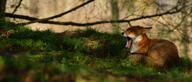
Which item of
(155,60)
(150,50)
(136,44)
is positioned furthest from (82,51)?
(155,60)

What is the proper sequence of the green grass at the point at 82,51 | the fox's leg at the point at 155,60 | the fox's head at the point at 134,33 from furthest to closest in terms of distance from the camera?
the fox's head at the point at 134,33, the fox's leg at the point at 155,60, the green grass at the point at 82,51

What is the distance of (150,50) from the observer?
8.34 meters

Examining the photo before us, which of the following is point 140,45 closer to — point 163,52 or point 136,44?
point 136,44

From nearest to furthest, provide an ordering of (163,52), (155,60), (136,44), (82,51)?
1. (155,60)
2. (163,52)
3. (136,44)
4. (82,51)

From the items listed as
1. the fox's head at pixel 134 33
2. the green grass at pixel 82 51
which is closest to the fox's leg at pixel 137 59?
the green grass at pixel 82 51

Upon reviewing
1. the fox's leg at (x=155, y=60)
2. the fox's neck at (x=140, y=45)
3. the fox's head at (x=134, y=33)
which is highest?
the fox's head at (x=134, y=33)

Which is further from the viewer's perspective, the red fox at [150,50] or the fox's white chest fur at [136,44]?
the fox's white chest fur at [136,44]

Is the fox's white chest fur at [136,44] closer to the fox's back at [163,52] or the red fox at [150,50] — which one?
the red fox at [150,50]

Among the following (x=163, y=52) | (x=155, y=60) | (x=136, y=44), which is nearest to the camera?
(x=155, y=60)

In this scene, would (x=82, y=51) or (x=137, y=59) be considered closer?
(x=137, y=59)

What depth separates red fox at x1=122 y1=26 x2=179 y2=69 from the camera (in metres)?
8.18

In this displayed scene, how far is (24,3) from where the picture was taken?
37.4ft

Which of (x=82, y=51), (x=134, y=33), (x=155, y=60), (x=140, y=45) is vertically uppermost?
(x=134, y=33)

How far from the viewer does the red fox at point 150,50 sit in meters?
8.18
